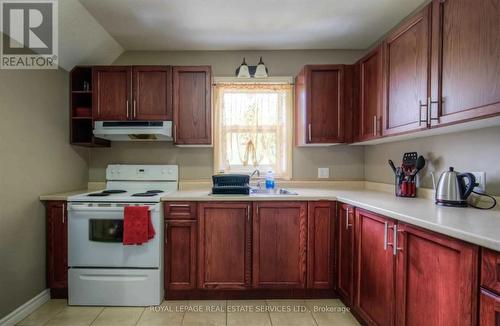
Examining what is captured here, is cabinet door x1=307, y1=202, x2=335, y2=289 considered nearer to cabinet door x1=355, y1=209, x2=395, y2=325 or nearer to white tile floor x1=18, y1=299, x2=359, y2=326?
white tile floor x1=18, y1=299, x2=359, y2=326

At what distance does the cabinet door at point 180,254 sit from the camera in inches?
84.7

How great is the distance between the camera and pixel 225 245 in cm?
216

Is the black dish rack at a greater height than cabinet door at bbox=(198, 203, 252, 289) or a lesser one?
greater

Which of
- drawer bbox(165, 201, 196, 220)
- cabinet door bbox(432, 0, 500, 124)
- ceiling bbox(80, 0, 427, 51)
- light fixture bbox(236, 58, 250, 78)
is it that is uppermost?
ceiling bbox(80, 0, 427, 51)

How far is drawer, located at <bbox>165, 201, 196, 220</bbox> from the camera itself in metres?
2.16

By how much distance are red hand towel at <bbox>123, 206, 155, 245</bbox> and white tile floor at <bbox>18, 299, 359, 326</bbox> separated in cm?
56

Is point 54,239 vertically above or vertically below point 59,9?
below

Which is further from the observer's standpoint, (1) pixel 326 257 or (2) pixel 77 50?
Result: (2) pixel 77 50

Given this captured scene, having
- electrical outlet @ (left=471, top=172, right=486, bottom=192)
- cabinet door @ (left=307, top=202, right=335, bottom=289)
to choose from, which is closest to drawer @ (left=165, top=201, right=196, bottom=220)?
cabinet door @ (left=307, top=202, right=335, bottom=289)

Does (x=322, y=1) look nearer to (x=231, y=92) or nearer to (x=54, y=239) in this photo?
(x=231, y=92)

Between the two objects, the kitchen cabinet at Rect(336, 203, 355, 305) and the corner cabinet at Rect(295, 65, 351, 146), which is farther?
the corner cabinet at Rect(295, 65, 351, 146)

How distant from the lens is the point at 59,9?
6.40 ft

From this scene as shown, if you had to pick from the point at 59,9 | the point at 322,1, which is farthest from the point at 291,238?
the point at 59,9

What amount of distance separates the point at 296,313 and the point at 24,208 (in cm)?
230
